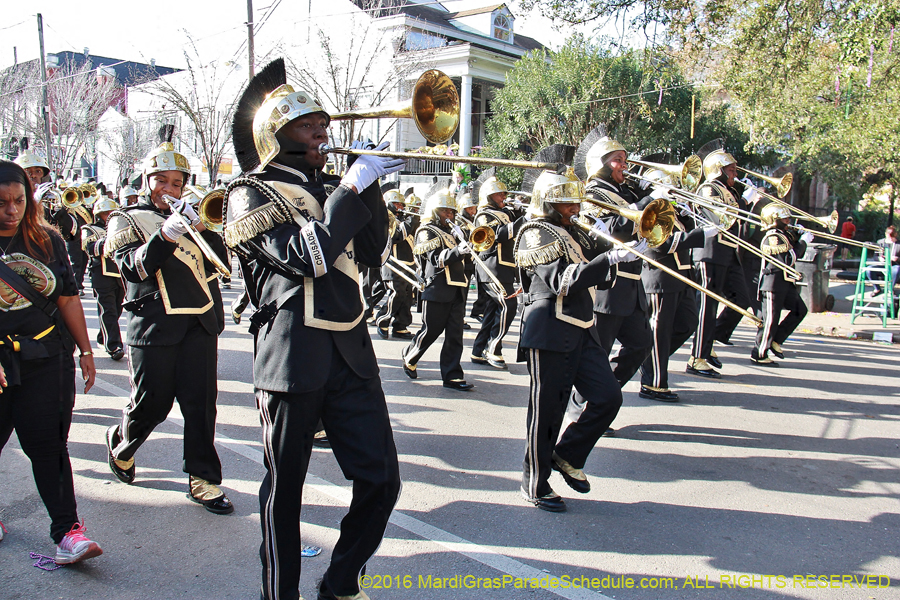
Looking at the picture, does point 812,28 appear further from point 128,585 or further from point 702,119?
point 702,119

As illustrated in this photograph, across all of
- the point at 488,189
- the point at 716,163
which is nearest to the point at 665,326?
the point at 716,163

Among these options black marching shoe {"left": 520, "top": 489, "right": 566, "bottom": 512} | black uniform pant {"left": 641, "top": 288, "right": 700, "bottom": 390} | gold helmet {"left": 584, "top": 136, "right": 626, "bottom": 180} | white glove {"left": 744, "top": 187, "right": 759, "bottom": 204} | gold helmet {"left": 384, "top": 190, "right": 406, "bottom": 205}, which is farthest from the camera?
gold helmet {"left": 384, "top": 190, "right": 406, "bottom": 205}

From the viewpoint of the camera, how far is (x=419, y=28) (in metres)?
23.4

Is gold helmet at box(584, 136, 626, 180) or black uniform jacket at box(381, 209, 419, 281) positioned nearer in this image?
gold helmet at box(584, 136, 626, 180)

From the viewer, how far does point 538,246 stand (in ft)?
14.4

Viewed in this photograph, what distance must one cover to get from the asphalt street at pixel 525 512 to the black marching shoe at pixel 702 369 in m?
1.21

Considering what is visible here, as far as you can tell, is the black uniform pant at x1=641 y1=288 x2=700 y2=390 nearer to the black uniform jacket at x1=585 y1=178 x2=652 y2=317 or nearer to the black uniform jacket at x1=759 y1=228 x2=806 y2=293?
the black uniform jacket at x1=585 y1=178 x2=652 y2=317

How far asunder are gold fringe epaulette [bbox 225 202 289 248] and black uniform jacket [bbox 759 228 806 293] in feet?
24.1

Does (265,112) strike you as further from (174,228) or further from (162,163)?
(162,163)

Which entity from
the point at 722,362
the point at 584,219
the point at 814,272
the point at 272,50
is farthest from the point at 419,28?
the point at 584,219

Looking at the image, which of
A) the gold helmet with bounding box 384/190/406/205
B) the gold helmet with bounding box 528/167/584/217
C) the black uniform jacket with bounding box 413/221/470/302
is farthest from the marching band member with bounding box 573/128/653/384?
the gold helmet with bounding box 384/190/406/205

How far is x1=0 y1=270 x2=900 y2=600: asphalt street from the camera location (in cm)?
340

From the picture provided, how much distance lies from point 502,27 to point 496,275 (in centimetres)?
2507

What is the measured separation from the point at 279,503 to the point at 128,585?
3.49ft
